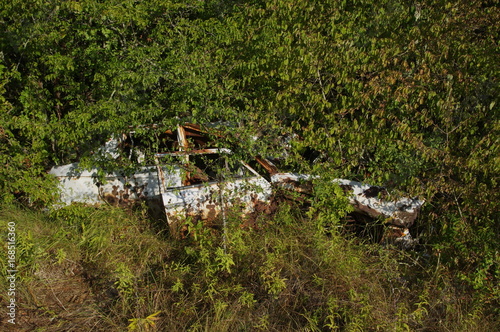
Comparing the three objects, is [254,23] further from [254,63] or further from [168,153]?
[168,153]

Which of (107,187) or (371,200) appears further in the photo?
(107,187)

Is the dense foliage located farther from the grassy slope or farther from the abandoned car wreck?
the grassy slope

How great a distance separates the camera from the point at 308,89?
4.96 meters

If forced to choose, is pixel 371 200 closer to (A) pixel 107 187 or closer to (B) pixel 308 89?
(B) pixel 308 89

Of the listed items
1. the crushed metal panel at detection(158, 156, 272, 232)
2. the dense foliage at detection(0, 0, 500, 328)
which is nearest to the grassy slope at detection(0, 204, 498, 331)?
the crushed metal panel at detection(158, 156, 272, 232)

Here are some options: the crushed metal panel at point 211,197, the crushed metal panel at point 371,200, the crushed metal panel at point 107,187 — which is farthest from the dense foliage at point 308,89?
the crushed metal panel at point 211,197

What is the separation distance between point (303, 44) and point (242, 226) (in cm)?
229

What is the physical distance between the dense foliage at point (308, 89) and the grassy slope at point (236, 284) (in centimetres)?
46

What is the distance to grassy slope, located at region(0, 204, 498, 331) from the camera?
12.0 ft

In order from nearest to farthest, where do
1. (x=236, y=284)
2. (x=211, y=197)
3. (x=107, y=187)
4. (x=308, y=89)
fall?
1. (x=236, y=284)
2. (x=211, y=197)
3. (x=308, y=89)
4. (x=107, y=187)

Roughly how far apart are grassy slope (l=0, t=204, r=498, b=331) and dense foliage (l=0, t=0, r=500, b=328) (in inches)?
18.2

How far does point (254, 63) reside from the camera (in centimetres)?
516

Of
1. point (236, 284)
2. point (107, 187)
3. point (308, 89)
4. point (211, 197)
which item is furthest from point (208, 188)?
point (308, 89)

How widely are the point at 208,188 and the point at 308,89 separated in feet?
5.51
